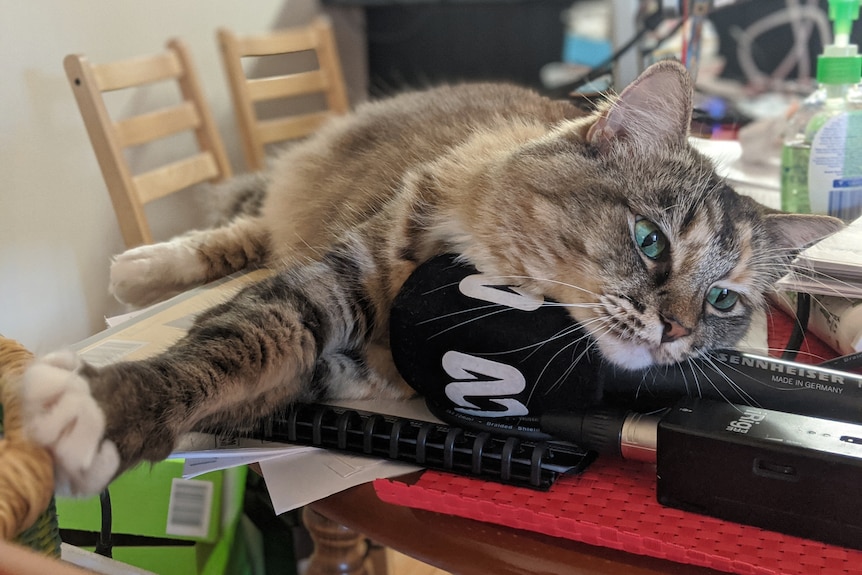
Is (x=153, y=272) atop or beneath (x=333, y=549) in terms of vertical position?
atop

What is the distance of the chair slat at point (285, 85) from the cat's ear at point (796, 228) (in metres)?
1.97

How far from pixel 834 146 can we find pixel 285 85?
1.93 metres

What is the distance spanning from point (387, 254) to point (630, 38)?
3.95 ft

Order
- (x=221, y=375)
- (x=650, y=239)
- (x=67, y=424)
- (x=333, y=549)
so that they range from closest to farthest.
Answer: (x=67, y=424) → (x=221, y=375) → (x=650, y=239) → (x=333, y=549)

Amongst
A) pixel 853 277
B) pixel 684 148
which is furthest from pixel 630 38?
pixel 853 277

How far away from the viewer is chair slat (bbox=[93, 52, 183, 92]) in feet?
6.38

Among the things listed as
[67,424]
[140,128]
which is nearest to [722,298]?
[67,424]

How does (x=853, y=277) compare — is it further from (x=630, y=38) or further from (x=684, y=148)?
(x=630, y=38)

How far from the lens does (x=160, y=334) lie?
1101mm

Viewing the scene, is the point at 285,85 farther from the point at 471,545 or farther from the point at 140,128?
the point at 471,545

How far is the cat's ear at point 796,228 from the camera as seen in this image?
1.06m

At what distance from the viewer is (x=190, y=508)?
1392mm

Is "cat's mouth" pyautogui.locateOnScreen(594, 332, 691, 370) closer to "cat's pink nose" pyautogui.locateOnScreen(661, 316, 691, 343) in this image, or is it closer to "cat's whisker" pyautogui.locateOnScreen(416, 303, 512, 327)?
"cat's pink nose" pyautogui.locateOnScreen(661, 316, 691, 343)

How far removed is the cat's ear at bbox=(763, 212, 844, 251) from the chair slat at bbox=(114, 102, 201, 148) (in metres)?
1.61
